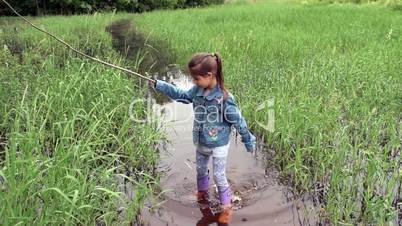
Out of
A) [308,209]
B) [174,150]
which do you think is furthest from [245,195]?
[174,150]

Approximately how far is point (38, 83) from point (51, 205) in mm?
2801

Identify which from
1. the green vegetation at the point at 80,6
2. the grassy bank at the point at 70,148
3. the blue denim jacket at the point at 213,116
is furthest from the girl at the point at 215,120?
the green vegetation at the point at 80,6

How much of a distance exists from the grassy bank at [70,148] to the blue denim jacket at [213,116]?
60 centimetres

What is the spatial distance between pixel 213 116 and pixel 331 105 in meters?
2.08

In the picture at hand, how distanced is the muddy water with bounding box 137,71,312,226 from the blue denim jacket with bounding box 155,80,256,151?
23.1 inches

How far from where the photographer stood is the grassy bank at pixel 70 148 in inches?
112

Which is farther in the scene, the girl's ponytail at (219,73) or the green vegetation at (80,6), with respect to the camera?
the green vegetation at (80,6)

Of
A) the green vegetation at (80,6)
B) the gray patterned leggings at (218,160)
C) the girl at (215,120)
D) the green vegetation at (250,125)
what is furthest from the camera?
the green vegetation at (80,6)

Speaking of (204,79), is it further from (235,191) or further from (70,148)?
(235,191)

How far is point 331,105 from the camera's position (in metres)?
5.35

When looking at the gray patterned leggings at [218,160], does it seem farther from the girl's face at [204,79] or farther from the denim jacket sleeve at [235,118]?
the girl's face at [204,79]

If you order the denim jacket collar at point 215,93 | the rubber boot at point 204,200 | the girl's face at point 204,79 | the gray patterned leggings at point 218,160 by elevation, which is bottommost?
the rubber boot at point 204,200

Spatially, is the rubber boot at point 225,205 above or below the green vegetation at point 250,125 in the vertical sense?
below

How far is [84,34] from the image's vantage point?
12.8 metres
